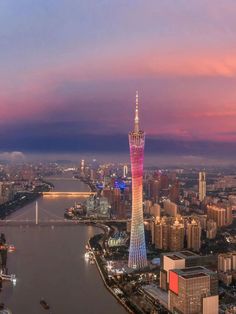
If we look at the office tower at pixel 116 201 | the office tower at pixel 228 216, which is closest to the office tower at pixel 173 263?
the office tower at pixel 228 216

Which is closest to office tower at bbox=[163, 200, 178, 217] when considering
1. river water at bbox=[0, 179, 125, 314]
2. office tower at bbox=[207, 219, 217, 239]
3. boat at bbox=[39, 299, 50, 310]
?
office tower at bbox=[207, 219, 217, 239]

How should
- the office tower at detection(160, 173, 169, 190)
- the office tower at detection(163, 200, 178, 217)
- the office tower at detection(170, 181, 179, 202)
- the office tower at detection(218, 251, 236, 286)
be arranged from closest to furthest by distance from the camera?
1. the office tower at detection(218, 251, 236, 286)
2. the office tower at detection(163, 200, 178, 217)
3. the office tower at detection(170, 181, 179, 202)
4. the office tower at detection(160, 173, 169, 190)

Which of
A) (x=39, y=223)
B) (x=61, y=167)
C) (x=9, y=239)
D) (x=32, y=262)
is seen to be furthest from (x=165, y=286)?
(x=61, y=167)

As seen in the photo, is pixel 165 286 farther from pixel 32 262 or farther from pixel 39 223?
pixel 39 223

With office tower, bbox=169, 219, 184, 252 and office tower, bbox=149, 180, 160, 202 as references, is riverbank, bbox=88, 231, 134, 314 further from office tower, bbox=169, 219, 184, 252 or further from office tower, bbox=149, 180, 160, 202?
office tower, bbox=149, 180, 160, 202

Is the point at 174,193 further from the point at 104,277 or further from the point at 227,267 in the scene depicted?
the point at 104,277

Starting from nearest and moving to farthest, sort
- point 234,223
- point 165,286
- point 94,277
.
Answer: point 165,286, point 94,277, point 234,223
